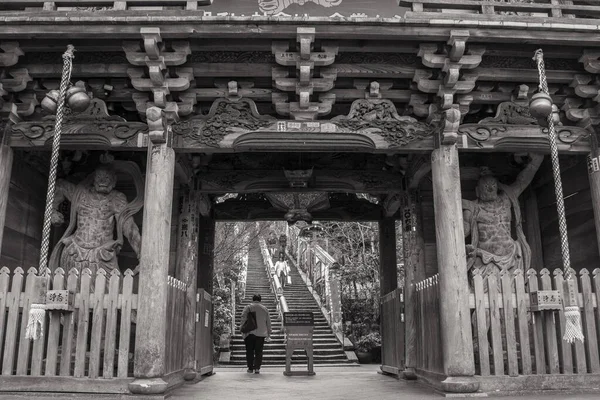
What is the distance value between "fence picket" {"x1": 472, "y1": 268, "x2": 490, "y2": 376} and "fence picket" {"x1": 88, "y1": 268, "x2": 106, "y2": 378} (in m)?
4.32

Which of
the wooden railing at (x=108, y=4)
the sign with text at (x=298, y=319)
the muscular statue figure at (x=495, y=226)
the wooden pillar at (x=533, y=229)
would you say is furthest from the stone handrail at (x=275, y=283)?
the wooden railing at (x=108, y=4)

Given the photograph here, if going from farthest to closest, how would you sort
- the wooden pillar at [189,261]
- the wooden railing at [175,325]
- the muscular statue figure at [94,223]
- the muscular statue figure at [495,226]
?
the wooden pillar at [189,261], the muscular statue figure at [495,226], the muscular statue figure at [94,223], the wooden railing at [175,325]

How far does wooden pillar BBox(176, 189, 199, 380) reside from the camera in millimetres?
8695

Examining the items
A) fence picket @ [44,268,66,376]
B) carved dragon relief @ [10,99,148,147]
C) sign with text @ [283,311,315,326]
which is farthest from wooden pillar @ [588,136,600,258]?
fence picket @ [44,268,66,376]

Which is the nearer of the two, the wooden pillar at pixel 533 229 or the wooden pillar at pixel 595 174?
the wooden pillar at pixel 595 174

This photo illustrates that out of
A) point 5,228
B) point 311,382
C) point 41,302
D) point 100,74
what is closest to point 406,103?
point 100,74

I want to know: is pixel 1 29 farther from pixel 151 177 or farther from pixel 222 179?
pixel 222 179

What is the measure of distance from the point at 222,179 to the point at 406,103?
11.4 feet

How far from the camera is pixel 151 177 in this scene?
6.72 m

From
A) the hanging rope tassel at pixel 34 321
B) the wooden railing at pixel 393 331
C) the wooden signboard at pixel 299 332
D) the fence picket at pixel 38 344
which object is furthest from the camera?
the wooden signboard at pixel 299 332

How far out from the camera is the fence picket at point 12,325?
20.6ft

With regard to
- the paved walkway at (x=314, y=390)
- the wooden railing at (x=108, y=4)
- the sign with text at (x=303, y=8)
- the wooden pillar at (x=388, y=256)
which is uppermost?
the wooden railing at (x=108, y=4)

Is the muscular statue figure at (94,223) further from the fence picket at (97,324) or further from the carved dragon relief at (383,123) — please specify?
the carved dragon relief at (383,123)

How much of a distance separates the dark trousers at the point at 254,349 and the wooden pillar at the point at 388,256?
283 cm
